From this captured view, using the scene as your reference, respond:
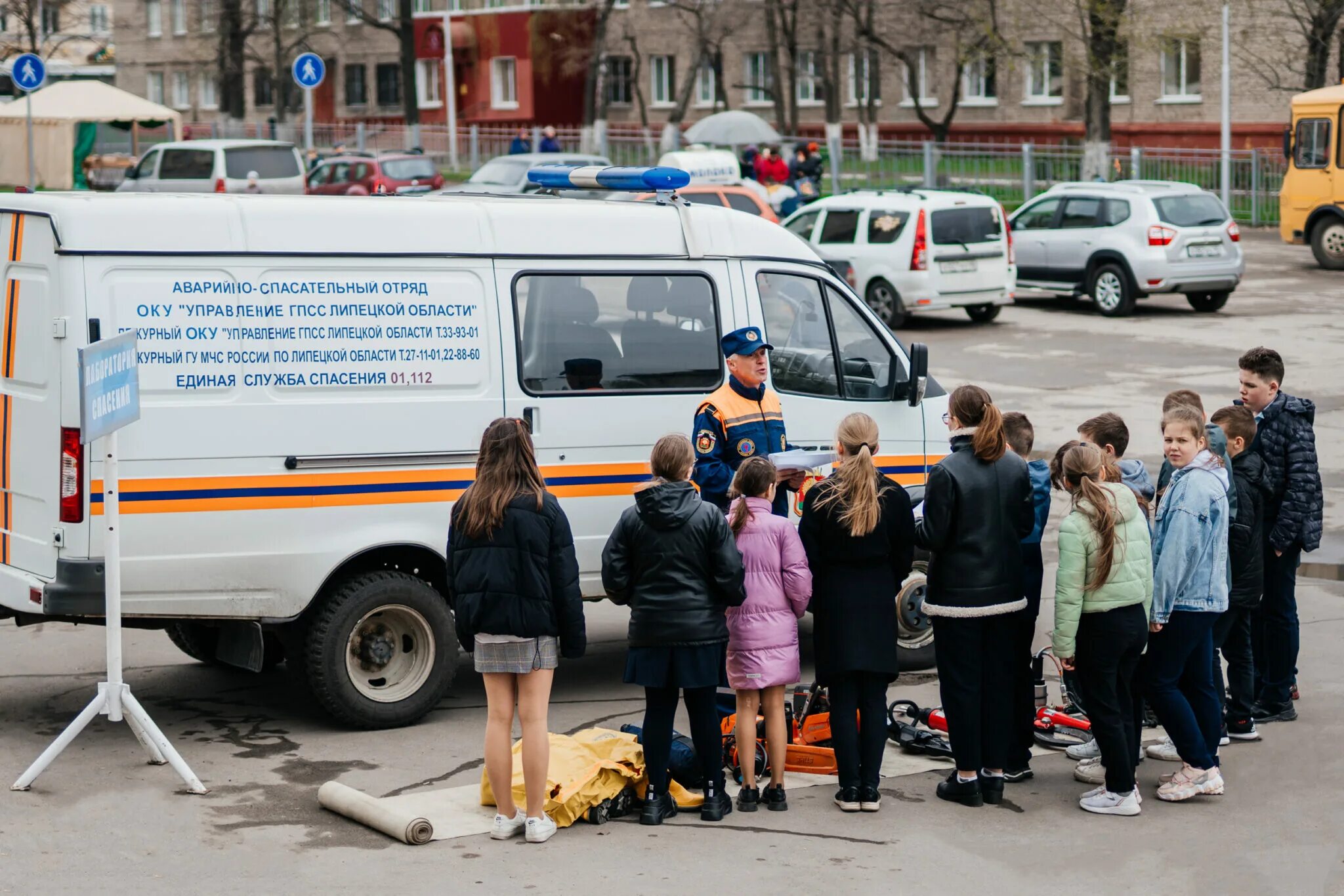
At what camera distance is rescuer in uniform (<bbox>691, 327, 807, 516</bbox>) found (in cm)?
766

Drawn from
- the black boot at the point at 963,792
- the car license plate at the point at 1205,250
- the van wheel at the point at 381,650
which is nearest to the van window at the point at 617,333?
the van wheel at the point at 381,650

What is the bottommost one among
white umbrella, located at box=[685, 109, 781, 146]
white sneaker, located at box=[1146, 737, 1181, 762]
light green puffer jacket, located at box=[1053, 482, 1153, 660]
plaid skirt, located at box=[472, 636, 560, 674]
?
white sneaker, located at box=[1146, 737, 1181, 762]

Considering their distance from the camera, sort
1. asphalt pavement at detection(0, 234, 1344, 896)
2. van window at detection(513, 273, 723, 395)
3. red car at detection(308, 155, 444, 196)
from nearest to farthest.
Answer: asphalt pavement at detection(0, 234, 1344, 896)
van window at detection(513, 273, 723, 395)
red car at detection(308, 155, 444, 196)

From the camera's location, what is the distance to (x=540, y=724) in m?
6.37

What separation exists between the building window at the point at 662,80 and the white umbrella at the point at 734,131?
74.9ft

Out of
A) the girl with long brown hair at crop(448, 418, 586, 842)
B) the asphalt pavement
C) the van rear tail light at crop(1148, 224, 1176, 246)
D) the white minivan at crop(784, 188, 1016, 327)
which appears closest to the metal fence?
A: the van rear tail light at crop(1148, 224, 1176, 246)

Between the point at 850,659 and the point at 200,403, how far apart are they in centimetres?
298

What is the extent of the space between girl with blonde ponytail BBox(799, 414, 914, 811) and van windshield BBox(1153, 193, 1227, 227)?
1771 centimetres

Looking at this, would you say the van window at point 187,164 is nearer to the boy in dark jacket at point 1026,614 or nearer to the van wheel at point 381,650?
the van wheel at point 381,650

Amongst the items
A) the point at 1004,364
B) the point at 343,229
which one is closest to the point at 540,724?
the point at 343,229

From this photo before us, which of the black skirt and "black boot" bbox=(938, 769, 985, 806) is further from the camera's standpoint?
"black boot" bbox=(938, 769, 985, 806)

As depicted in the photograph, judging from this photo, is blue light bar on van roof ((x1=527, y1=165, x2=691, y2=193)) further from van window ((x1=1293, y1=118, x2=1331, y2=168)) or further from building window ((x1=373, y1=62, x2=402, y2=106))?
building window ((x1=373, y1=62, x2=402, y2=106))

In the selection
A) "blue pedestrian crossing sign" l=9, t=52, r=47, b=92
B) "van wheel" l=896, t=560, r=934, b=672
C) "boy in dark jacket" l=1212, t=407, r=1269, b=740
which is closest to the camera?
"boy in dark jacket" l=1212, t=407, r=1269, b=740

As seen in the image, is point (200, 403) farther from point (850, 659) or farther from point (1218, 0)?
point (1218, 0)
